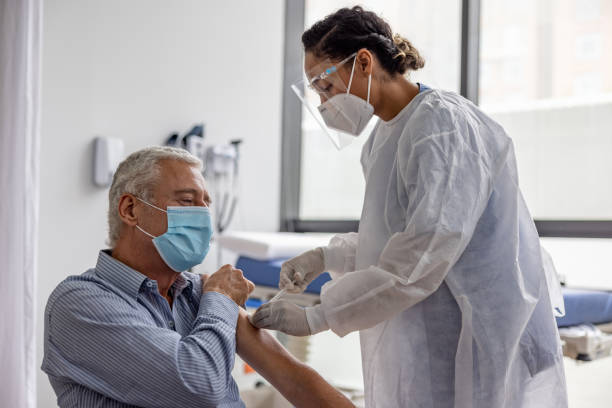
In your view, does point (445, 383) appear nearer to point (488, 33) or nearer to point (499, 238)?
point (499, 238)

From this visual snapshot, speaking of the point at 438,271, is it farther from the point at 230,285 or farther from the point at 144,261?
the point at 144,261

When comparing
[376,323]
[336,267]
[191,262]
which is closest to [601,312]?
[336,267]

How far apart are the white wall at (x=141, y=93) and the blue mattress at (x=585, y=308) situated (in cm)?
195

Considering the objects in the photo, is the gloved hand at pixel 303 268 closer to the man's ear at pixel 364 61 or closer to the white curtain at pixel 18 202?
the man's ear at pixel 364 61

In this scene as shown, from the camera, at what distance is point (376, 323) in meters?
1.19

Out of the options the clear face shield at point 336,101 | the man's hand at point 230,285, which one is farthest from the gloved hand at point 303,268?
the clear face shield at point 336,101

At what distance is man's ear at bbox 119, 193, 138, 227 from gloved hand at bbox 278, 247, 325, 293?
15.3 inches

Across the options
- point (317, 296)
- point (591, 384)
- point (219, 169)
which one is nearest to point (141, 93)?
point (219, 169)

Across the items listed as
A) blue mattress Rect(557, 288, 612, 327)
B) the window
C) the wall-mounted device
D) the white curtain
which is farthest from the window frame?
the white curtain

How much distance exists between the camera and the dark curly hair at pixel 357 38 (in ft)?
4.41

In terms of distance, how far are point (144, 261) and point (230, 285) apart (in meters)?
0.22

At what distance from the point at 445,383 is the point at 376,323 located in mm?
198

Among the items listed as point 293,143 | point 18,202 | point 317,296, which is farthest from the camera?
point 293,143

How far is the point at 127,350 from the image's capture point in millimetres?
1161
